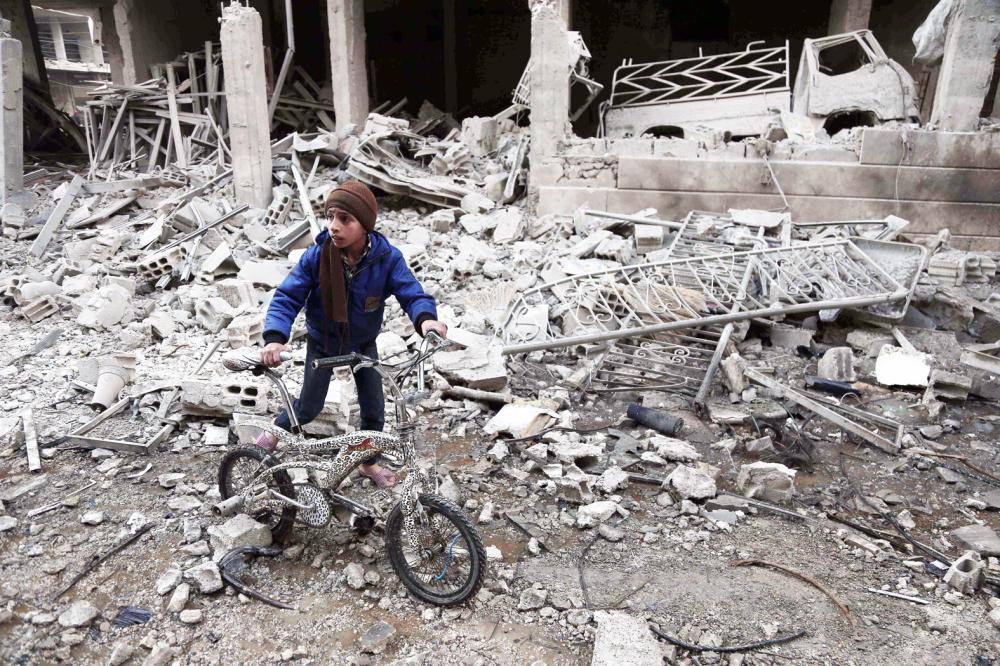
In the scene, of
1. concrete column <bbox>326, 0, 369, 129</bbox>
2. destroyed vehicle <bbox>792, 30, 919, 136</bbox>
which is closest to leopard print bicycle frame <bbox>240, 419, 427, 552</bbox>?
destroyed vehicle <bbox>792, 30, 919, 136</bbox>

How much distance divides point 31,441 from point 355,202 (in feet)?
9.96

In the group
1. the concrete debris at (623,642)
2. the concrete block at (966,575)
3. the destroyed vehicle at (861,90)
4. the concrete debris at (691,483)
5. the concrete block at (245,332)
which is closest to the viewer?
the concrete debris at (623,642)

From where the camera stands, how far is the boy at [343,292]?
3104 millimetres

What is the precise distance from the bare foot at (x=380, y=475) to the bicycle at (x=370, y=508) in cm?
33

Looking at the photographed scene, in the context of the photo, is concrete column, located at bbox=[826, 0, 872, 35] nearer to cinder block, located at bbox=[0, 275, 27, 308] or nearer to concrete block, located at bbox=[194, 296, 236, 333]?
concrete block, located at bbox=[194, 296, 236, 333]

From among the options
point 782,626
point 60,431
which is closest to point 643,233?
point 782,626

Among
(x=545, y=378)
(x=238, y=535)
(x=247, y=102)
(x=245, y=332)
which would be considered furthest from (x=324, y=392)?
(x=247, y=102)

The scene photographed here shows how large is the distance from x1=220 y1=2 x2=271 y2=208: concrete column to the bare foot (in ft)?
24.4

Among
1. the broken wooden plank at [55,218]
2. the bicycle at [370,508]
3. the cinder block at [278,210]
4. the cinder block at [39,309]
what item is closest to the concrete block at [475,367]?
the bicycle at [370,508]

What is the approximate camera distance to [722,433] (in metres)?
5.00

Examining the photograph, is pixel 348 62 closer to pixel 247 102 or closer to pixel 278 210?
pixel 247 102

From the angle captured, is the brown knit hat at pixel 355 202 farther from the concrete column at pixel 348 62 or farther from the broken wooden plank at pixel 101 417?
the concrete column at pixel 348 62

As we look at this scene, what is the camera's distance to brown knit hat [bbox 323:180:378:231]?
305cm

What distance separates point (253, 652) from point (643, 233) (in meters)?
6.32
